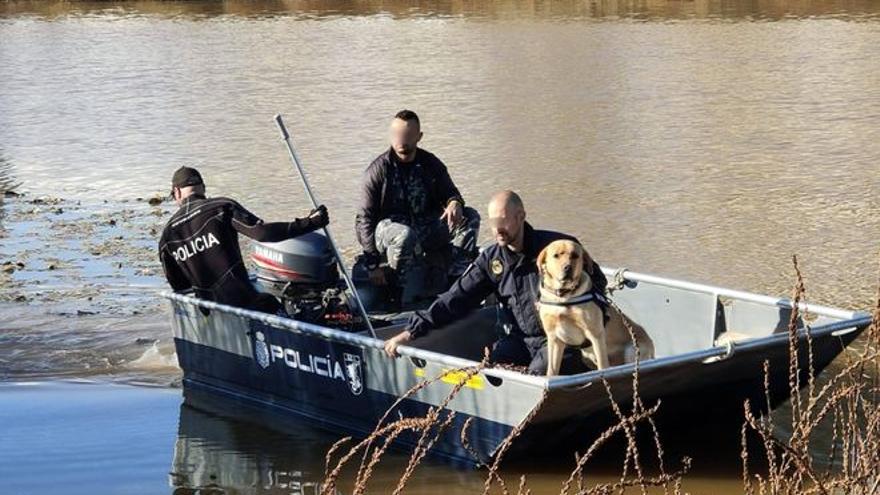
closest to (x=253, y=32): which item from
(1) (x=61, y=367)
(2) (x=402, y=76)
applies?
(2) (x=402, y=76)

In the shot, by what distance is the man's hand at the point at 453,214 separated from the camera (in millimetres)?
8891

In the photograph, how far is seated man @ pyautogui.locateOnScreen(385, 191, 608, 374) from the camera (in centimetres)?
723

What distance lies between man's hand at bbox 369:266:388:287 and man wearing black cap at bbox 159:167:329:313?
62 cm

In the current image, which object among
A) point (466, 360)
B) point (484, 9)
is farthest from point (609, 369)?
point (484, 9)

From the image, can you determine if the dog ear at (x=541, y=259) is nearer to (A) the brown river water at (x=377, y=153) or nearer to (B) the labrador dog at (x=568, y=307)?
(B) the labrador dog at (x=568, y=307)

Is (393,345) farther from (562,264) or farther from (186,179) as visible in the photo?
(186,179)

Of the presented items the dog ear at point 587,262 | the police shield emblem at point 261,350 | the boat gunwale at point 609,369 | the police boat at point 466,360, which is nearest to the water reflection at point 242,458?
the police boat at point 466,360

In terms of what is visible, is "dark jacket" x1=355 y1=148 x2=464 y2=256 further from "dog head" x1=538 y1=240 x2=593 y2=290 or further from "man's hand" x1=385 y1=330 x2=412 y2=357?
"dog head" x1=538 y1=240 x2=593 y2=290

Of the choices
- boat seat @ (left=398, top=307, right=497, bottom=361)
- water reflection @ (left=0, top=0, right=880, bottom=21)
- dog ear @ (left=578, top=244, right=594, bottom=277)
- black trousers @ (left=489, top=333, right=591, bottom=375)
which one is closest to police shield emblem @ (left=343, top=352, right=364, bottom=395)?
boat seat @ (left=398, top=307, right=497, bottom=361)

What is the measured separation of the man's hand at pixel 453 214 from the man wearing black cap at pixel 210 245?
1.05m

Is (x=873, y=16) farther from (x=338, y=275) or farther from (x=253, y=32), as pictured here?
(x=338, y=275)

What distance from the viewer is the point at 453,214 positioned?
889cm

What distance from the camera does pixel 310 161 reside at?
1678 cm

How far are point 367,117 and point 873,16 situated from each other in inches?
520
